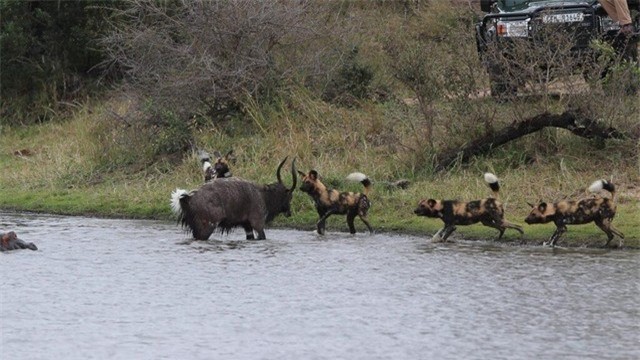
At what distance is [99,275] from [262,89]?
27.1 feet

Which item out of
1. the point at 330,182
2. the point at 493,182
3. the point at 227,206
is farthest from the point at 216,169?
the point at 493,182

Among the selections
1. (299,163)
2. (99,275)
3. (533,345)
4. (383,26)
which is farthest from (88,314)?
(383,26)

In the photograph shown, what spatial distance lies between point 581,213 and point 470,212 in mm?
1372

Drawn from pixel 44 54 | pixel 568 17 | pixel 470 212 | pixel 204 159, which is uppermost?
pixel 44 54

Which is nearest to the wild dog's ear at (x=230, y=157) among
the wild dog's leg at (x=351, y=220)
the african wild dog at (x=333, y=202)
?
the african wild dog at (x=333, y=202)

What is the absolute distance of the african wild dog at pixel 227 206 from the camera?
16.2 meters

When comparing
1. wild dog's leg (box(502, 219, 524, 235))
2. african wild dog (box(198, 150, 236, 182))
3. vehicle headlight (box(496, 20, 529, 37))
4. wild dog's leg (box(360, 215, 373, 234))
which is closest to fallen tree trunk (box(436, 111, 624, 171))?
vehicle headlight (box(496, 20, 529, 37))

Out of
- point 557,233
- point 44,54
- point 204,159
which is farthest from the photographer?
point 44,54

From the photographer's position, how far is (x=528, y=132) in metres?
18.2

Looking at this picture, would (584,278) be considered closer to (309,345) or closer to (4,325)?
(309,345)

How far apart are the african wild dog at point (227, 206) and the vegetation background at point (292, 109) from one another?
947 mm

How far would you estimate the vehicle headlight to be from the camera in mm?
19406

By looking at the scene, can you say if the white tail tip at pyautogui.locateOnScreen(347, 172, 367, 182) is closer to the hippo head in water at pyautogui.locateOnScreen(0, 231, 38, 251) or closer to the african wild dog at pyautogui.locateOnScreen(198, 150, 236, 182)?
the african wild dog at pyautogui.locateOnScreen(198, 150, 236, 182)

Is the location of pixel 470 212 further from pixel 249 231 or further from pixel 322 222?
pixel 249 231
